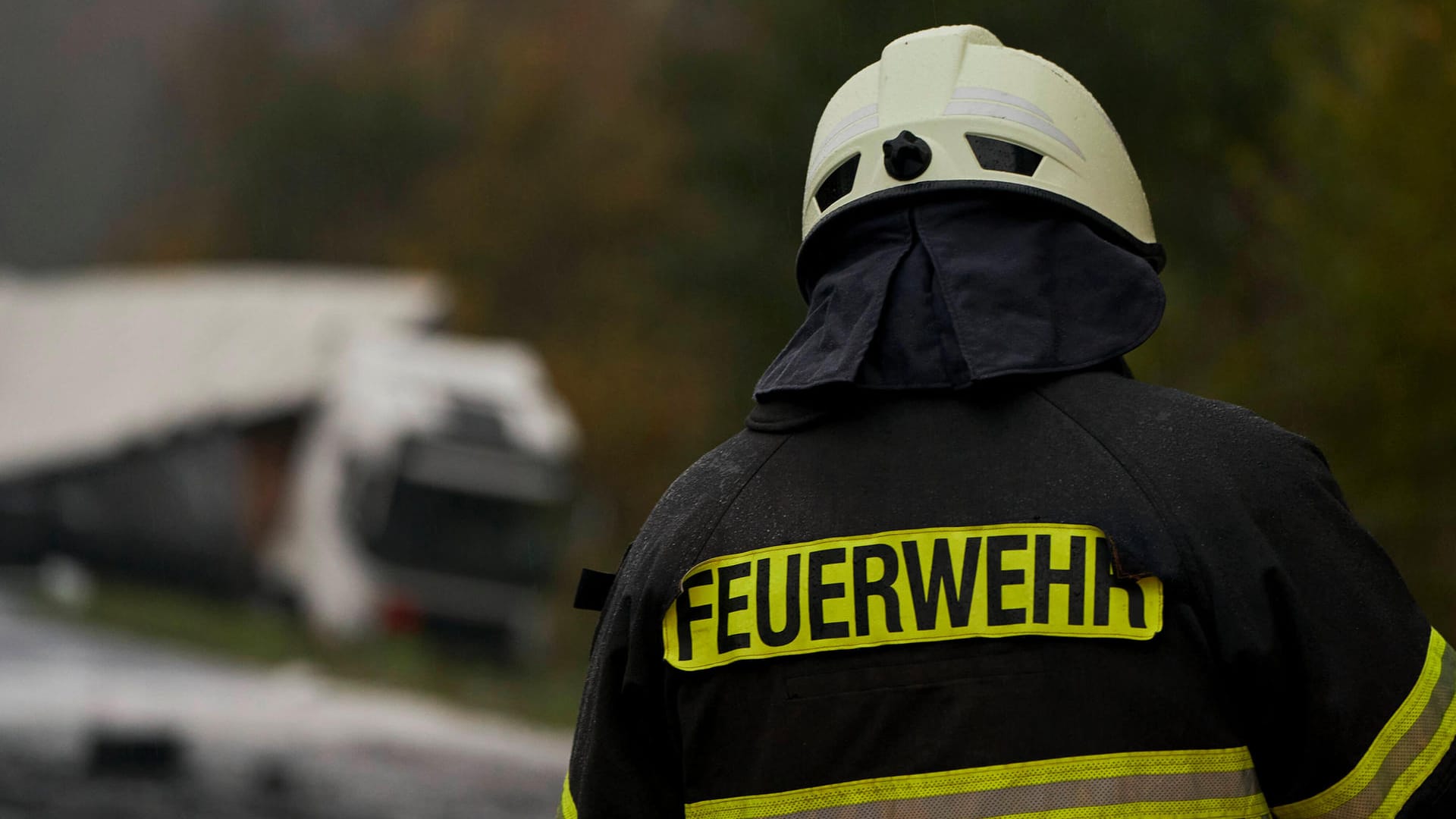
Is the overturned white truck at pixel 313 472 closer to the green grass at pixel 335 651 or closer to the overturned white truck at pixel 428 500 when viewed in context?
the overturned white truck at pixel 428 500

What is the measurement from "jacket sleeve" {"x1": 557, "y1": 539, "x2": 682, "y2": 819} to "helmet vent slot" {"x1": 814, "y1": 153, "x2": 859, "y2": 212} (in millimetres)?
436

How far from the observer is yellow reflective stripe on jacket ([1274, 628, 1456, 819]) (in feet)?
4.61

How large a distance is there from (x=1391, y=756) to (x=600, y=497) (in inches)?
811

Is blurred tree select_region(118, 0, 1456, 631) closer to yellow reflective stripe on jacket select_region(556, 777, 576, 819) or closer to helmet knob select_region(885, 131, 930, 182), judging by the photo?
helmet knob select_region(885, 131, 930, 182)

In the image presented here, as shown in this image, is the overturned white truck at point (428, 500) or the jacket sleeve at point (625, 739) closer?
the jacket sleeve at point (625, 739)

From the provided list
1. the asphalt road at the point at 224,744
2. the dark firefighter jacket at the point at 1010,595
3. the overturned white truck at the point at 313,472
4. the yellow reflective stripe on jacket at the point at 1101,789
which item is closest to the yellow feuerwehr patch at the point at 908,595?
the dark firefighter jacket at the point at 1010,595

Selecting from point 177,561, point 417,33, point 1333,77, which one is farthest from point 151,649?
point 417,33

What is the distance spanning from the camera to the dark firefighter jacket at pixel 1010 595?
54.0 inches

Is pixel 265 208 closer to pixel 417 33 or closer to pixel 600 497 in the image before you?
pixel 417 33

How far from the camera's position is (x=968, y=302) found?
1.50m

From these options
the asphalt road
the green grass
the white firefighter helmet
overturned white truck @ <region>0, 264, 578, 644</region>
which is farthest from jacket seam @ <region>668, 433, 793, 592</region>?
the green grass

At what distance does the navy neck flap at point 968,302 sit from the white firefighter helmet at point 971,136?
0.12ft

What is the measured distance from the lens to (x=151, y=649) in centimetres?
1412

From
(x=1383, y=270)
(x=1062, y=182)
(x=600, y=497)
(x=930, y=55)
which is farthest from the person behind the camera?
(x=600, y=497)
